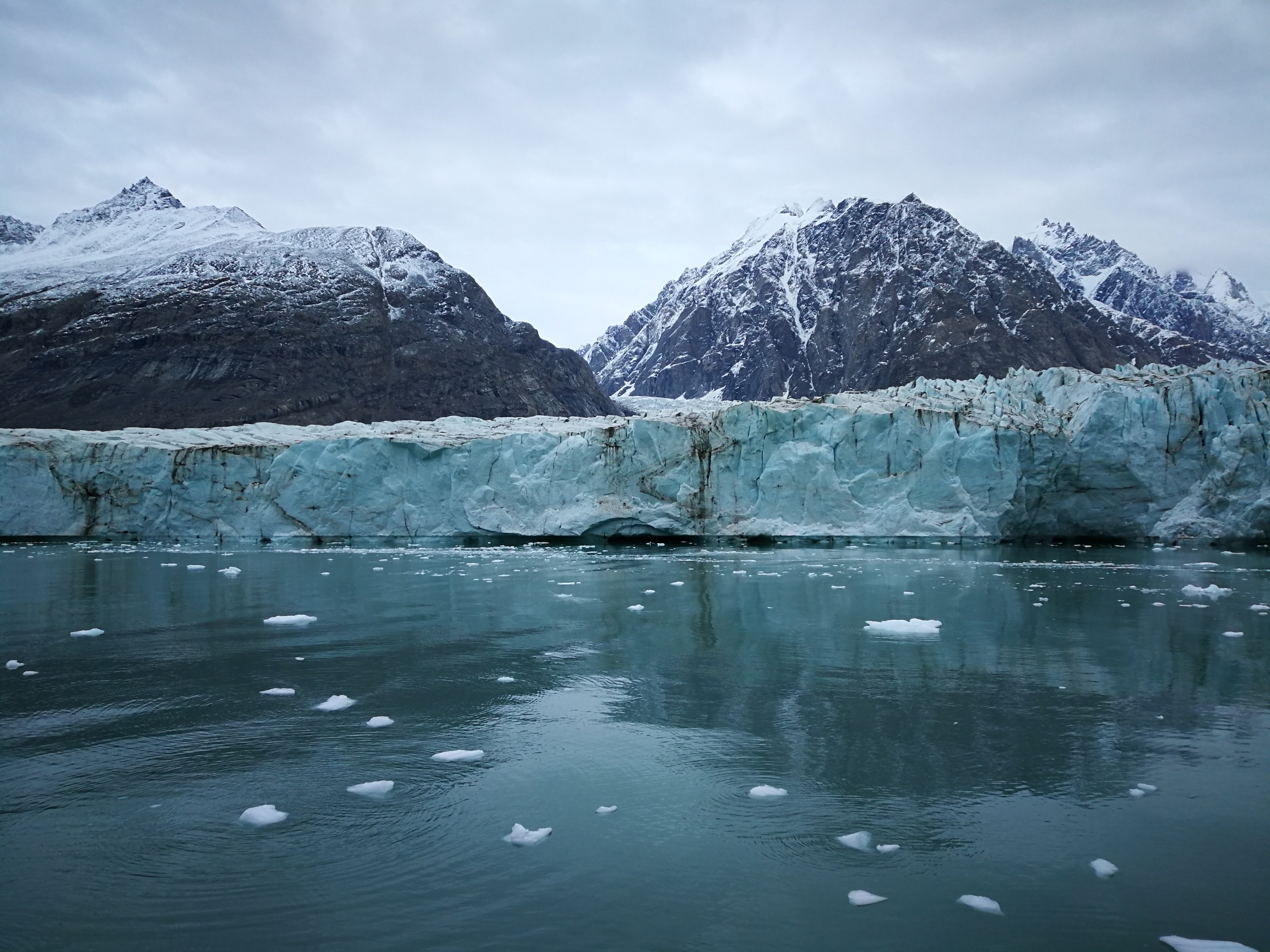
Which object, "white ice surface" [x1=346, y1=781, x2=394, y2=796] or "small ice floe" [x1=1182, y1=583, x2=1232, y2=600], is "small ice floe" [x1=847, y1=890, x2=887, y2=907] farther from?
"small ice floe" [x1=1182, y1=583, x2=1232, y2=600]

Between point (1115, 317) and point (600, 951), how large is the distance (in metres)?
102

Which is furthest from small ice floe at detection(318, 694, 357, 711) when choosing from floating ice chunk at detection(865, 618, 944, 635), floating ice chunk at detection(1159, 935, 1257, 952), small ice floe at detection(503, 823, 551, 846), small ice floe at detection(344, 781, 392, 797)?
floating ice chunk at detection(865, 618, 944, 635)

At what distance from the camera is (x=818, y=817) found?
3.57 metres

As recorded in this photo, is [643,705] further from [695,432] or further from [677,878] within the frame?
[695,432]

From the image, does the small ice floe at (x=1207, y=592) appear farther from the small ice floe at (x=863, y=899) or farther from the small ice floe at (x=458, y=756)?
the small ice floe at (x=458, y=756)

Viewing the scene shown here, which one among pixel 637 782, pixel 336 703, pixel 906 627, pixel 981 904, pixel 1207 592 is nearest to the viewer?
pixel 981 904

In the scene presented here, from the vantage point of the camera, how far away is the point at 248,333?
59.0m

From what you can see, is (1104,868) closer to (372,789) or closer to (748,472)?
(372,789)

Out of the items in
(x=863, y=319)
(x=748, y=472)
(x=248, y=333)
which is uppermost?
(x=863, y=319)

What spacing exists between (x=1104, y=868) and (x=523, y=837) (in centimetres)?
219

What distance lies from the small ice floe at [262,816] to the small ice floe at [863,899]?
7.71 feet

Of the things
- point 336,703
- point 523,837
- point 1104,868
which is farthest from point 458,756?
point 1104,868

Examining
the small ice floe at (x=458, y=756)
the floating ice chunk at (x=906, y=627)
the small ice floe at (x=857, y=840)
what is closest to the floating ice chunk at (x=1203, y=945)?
the small ice floe at (x=857, y=840)

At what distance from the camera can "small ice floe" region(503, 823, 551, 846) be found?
3.30 meters
